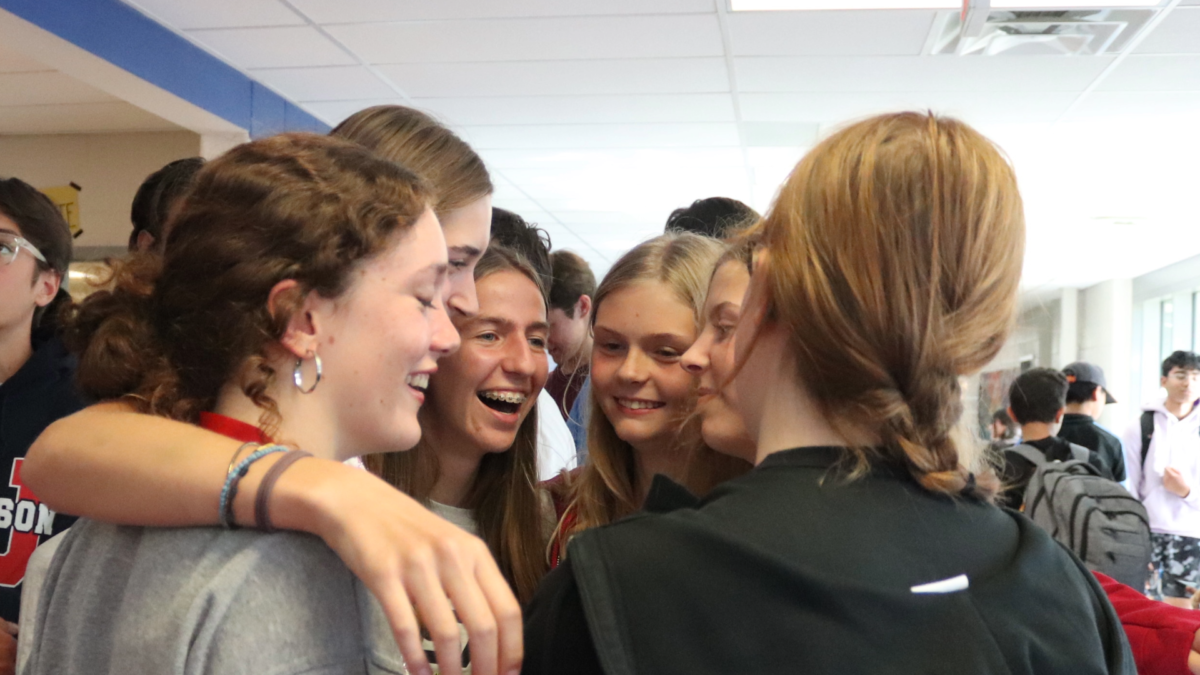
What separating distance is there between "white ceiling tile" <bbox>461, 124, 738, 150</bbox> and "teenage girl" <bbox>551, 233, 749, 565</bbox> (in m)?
4.04

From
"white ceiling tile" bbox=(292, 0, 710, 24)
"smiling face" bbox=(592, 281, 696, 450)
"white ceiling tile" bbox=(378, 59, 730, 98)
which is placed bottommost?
"smiling face" bbox=(592, 281, 696, 450)

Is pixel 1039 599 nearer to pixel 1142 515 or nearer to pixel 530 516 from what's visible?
pixel 530 516

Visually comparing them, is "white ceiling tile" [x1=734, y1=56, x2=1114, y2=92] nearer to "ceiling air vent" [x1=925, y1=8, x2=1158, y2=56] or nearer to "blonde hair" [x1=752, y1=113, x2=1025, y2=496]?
"ceiling air vent" [x1=925, y1=8, x2=1158, y2=56]

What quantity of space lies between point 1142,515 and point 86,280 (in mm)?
2942

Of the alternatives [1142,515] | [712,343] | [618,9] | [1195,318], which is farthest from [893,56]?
[1195,318]

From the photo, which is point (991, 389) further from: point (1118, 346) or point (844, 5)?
point (1118, 346)

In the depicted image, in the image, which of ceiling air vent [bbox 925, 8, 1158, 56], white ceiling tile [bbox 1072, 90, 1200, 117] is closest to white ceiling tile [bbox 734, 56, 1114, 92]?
ceiling air vent [bbox 925, 8, 1158, 56]

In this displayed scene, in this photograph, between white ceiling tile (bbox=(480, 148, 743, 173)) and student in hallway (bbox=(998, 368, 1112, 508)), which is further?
white ceiling tile (bbox=(480, 148, 743, 173))

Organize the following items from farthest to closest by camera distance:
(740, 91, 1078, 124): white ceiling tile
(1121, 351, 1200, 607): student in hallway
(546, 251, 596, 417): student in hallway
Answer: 1. (1121, 351, 1200, 607): student in hallway
2. (740, 91, 1078, 124): white ceiling tile
3. (546, 251, 596, 417): student in hallway

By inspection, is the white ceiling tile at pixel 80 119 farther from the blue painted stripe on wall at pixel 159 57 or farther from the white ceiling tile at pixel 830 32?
the white ceiling tile at pixel 830 32

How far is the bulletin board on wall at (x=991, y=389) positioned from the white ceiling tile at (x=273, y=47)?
12.8ft

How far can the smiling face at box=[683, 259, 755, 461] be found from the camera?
1.27m

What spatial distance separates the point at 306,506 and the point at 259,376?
196mm

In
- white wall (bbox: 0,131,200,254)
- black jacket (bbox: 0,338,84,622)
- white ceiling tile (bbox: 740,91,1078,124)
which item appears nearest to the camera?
black jacket (bbox: 0,338,84,622)
